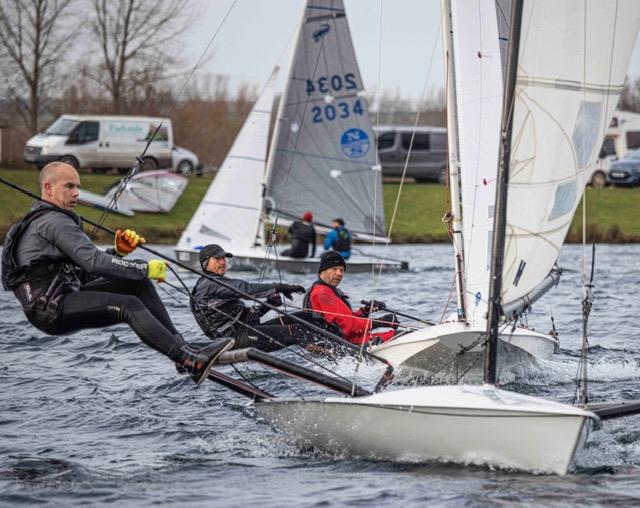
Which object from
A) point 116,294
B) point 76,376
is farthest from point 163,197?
point 116,294

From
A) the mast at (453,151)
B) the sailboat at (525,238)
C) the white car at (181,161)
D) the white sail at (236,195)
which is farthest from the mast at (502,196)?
the white car at (181,161)

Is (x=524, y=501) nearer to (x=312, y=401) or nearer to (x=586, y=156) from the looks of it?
(x=312, y=401)

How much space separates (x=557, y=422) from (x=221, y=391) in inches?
174

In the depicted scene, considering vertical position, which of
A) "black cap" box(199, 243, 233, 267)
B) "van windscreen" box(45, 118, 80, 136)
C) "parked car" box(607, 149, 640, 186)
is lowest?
"parked car" box(607, 149, 640, 186)

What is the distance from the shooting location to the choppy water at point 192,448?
24.7 ft

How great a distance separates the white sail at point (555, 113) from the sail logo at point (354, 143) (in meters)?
16.4

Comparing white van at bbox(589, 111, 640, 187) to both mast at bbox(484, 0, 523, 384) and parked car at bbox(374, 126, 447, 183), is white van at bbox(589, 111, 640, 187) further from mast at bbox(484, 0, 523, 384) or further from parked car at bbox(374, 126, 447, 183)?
mast at bbox(484, 0, 523, 384)

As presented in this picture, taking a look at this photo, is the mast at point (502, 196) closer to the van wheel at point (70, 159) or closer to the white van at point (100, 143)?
the van wheel at point (70, 159)

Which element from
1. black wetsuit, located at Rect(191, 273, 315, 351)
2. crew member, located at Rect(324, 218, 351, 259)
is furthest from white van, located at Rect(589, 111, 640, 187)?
black wetsuit, located at Rect(191, 273, 315, 351)

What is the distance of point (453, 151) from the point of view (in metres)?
12.4

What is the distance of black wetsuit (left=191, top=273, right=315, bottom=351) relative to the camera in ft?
37.0

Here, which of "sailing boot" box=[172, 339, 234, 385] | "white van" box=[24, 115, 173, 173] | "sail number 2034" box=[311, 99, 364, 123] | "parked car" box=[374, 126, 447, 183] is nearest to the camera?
"sailing boot" box=[172, 339, 234, 385]

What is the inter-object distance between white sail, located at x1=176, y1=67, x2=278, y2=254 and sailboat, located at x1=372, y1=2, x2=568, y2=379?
38.9 ft

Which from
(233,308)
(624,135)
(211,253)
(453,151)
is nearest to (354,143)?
(453,151)
